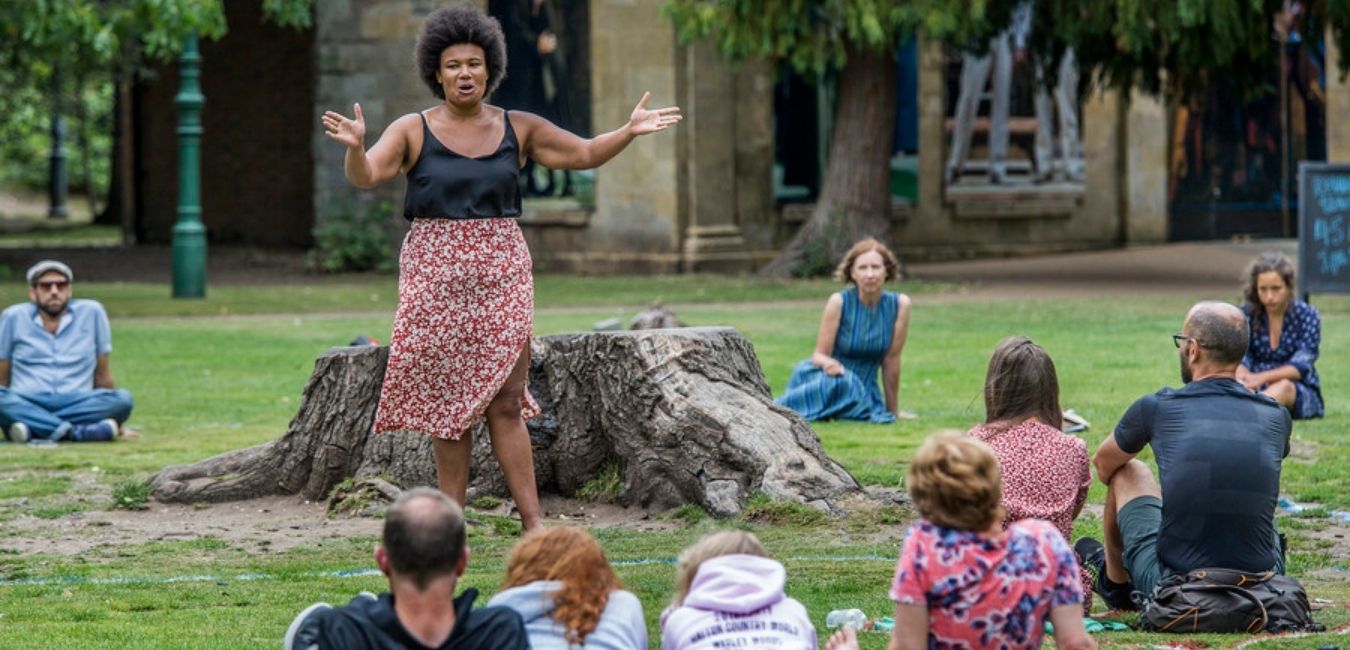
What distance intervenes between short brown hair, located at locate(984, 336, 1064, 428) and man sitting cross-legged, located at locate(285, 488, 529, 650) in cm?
220

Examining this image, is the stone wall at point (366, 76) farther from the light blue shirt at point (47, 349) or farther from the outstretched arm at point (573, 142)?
the outstretched arm at point (573, 142)

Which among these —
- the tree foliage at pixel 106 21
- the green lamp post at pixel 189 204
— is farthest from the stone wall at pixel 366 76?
the tree foliage at pixel 106 21

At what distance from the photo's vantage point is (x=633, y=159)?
28156mm

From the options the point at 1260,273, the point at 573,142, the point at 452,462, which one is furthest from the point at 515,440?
the point at 1260,273

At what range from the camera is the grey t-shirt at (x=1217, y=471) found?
6465 mm

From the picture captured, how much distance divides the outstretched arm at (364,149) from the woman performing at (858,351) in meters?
5.56

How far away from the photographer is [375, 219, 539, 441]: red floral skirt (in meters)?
7.49

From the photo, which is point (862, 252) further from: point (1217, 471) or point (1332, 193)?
point (1332, 193)

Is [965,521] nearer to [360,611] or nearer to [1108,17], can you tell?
[360,611]

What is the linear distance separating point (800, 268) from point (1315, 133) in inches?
439

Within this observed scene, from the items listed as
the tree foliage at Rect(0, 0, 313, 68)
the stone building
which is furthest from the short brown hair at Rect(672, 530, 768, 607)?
the stone building

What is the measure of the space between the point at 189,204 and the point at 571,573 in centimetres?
1987

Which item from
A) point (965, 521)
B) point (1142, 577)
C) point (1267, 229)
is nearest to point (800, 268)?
point (1267, 229)

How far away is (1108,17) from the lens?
921 inches
